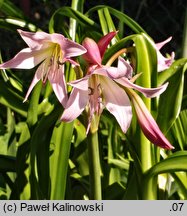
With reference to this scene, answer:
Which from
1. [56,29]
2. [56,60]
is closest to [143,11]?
[56,29]

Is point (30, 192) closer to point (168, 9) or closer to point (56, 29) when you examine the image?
point (56, 29)

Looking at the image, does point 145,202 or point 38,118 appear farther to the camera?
point 38,118

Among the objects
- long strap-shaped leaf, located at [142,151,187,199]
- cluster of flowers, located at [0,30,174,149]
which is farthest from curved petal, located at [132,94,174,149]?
long strap-shaped leaf, located at [142,151,187,199]

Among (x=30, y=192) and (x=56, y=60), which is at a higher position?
(x=56, y=60)

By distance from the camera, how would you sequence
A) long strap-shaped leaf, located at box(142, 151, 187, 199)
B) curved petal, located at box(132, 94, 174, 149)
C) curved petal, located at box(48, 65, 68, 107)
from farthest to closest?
long strap-shaped leaf, located at box(142, 151, 187, 199), curved petal, located at box(48, 65, 68, 107), curved petal, located at box(132, 94, 174, 149)

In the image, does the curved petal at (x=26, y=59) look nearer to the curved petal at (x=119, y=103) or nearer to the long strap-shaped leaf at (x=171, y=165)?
the curved petal at (x=119, y=103)

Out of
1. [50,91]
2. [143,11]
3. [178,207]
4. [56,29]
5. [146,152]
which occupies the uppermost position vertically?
[143,11]

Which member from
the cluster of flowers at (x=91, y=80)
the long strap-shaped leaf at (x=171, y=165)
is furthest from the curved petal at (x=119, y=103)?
the long strap-shaped leaf at (x=171, y=165)

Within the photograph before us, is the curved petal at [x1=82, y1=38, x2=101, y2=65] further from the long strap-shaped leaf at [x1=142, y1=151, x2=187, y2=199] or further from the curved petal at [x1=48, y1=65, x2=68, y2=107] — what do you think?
the long strap-shaped leaf at [x1=142, y1=151, x2=187, y2=199]
